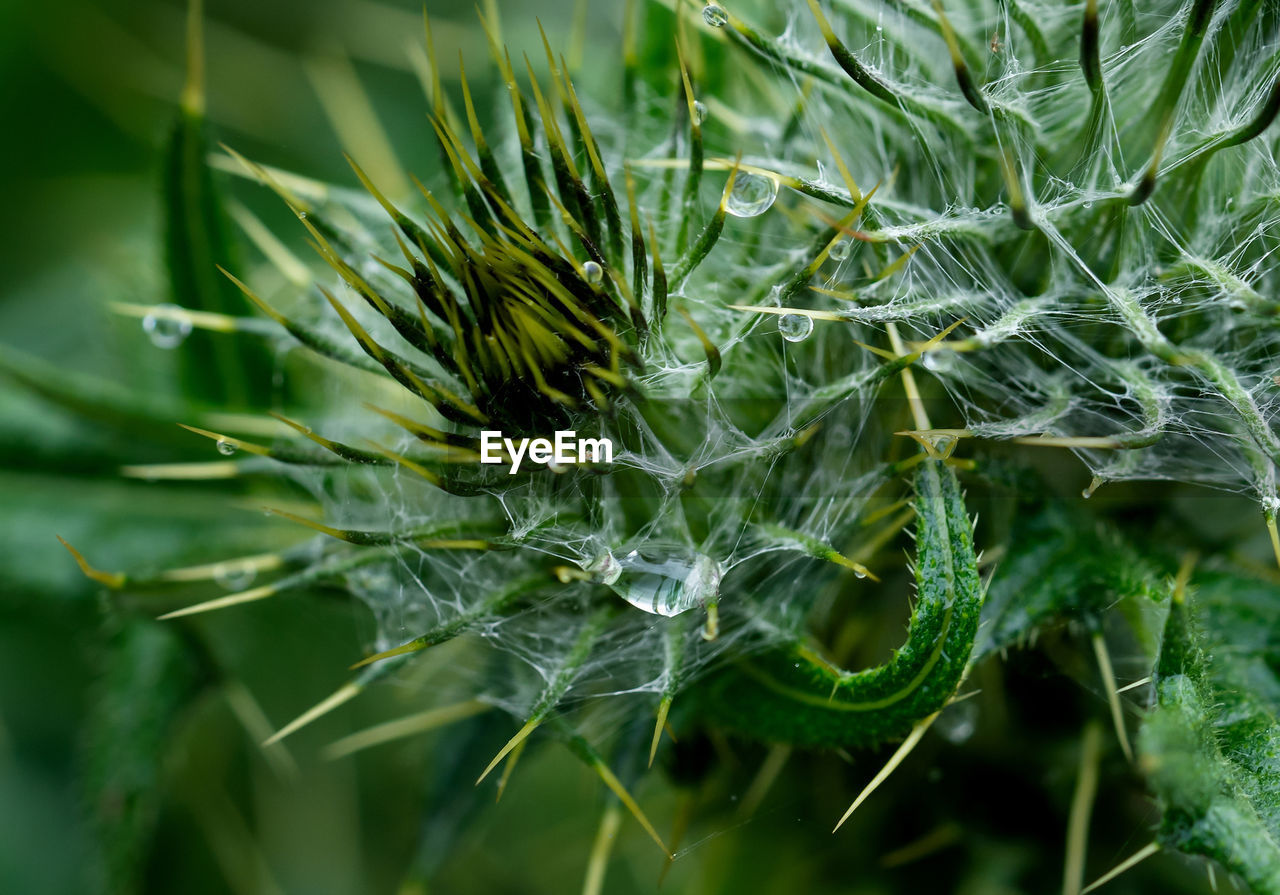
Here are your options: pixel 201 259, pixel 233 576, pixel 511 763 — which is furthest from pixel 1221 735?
pixel 201 259

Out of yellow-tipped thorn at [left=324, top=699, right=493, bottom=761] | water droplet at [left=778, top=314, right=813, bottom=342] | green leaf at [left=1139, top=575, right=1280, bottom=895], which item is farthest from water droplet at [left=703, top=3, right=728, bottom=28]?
yellow-tipped thorn at [left=324, top=699, right=493, bottom=761]

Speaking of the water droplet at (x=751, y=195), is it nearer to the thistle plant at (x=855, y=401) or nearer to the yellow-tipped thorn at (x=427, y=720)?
the thistle plant at (x=855, y=401)

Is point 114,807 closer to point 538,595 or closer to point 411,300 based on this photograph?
point 538,595

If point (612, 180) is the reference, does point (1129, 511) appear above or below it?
below

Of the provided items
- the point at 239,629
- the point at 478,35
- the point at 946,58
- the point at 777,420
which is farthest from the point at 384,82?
the point at 777,420

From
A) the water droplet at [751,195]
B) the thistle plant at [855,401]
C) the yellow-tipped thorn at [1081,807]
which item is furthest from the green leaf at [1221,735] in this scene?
the water droplet at [751,195]

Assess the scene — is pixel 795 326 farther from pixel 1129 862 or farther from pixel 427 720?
pixel 427 720
